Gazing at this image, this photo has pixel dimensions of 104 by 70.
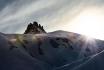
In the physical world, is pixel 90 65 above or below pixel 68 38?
below

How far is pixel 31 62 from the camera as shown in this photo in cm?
5262

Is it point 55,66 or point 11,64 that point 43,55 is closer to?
point 55,66

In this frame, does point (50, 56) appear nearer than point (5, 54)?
No

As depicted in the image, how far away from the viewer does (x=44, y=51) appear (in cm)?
5841

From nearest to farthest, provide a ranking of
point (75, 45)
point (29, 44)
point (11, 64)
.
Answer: point (11, 64) → point (29, 44) → point (75, 45)

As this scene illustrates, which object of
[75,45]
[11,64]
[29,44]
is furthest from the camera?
[75,45]

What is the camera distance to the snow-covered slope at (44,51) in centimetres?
5119

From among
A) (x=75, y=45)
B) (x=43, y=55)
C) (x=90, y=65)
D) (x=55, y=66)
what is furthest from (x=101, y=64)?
(x=75, y=45)

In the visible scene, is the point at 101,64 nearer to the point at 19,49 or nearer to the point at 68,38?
the point at 19,49

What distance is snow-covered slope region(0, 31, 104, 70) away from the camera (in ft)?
168

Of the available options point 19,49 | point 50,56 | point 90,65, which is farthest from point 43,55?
point 90,65

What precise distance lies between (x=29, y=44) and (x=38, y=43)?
80.7 inches

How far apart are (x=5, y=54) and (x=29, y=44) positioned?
6730 millimetres

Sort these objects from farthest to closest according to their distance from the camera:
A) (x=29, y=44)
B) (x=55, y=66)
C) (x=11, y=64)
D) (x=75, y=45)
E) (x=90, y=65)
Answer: (x=75, y=45)
(x=29, y=44)
(x=55, y=66)
(x=11, y=64)
(x=90, y=65)
